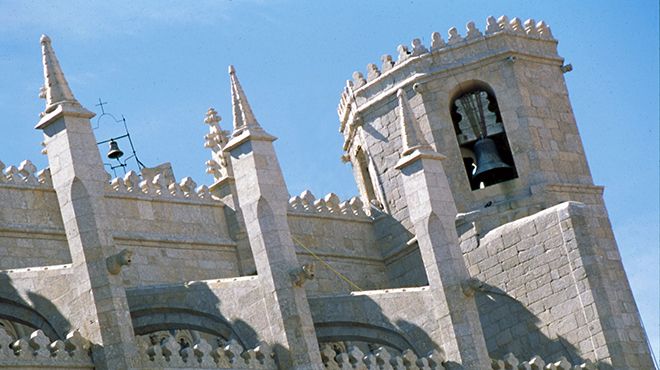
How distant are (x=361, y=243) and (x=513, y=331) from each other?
4.62 meters

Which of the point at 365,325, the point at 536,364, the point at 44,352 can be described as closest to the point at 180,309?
the point at 365,325

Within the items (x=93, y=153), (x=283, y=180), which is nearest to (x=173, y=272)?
(x=283, y=180)

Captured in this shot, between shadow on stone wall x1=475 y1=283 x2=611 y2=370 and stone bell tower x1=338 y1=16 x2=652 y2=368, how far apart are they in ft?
2.16

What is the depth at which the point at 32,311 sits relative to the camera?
3012cm

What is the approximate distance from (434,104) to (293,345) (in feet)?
37.8

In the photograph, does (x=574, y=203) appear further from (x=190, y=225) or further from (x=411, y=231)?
(x=190, y=225)

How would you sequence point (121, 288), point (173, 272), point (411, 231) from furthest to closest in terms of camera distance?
point (411, 231), point (173, 272), point (121, 288)

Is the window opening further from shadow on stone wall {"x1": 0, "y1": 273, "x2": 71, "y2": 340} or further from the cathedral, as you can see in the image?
shadow on stone wall {"x1": 0, "y1": 273, "x2": 71, "y2": 340}

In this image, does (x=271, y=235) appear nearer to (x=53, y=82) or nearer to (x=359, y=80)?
(x=53, y=82)

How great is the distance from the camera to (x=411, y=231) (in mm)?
40656

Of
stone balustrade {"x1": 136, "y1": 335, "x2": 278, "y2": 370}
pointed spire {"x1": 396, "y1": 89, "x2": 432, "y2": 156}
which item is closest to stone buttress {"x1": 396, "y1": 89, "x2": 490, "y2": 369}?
pointed spire {"x1": 396, "y1": 89, "x2": 432, "y2": 156}

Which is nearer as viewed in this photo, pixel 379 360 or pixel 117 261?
pixel 117 261

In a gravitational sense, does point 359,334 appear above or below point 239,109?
below

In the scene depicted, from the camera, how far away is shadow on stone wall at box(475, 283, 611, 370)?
3741 centimetres
